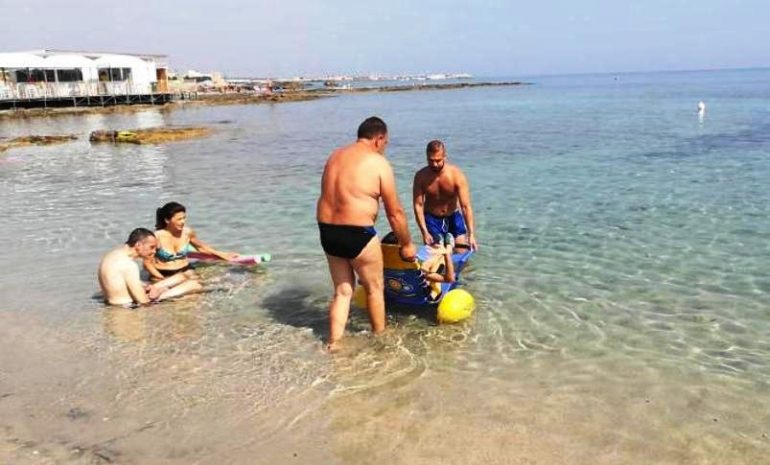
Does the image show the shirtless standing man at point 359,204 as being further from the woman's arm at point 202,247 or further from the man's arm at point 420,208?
the woman's arm at point 202,247

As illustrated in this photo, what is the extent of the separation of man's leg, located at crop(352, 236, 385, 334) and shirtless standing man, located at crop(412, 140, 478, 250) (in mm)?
1469

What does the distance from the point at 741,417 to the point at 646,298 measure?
2.55m

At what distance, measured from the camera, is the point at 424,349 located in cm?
580

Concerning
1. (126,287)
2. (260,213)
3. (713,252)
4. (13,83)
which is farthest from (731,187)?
(13,83)

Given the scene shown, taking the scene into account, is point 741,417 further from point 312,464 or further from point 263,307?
point 263,307

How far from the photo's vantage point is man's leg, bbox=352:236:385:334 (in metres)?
5.50

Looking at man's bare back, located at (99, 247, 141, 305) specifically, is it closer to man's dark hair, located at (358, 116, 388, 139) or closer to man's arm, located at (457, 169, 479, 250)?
man's dark hair, located at (358, 116, 388, 139)

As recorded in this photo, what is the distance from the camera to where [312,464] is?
4062 mm

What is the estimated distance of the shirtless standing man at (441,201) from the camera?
7039 mm

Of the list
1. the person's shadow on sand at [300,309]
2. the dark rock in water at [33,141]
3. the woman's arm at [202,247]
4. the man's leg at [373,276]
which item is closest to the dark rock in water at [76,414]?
the person's shadow on sand at [300,309]

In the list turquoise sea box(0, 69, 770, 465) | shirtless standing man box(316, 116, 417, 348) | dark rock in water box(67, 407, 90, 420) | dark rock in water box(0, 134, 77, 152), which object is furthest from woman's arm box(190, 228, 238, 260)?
dark rock in water box(0, 134, 77, 152)

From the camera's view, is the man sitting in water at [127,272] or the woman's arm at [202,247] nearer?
the man sitting in water at [127,272]

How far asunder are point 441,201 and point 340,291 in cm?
219

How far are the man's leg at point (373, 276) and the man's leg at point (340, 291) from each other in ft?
0.32
